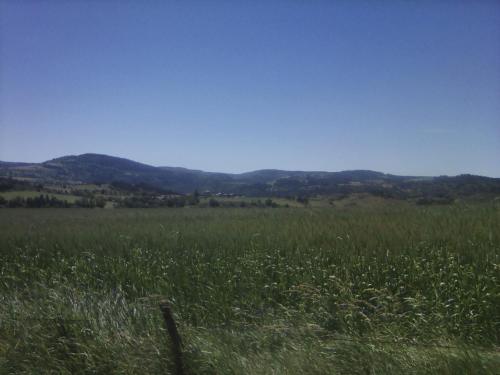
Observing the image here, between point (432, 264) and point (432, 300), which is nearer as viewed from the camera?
point (432, 300)

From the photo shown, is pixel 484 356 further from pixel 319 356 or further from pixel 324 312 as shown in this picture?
pixel 324 312

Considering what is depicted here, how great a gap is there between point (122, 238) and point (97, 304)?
4.77 m

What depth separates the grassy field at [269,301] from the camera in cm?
362

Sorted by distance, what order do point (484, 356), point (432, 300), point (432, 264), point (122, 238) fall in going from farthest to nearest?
point (122, 238) → point (432, 264) → point (432, 300) → point (484, 356)

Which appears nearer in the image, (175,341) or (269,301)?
(175,341)

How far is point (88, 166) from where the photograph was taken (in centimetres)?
6369

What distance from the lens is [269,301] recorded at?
5.79 meters

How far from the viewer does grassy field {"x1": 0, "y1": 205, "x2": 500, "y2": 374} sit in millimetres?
3615

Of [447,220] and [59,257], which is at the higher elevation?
[447,220]

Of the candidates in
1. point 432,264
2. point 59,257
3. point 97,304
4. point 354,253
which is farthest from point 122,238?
point 432,264

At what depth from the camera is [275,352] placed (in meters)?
3.77

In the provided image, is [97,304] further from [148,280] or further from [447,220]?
[447,220]

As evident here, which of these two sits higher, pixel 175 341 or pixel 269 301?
pixel 175 341

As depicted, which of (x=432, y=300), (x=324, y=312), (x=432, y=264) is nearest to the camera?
(x=324, y=312)
